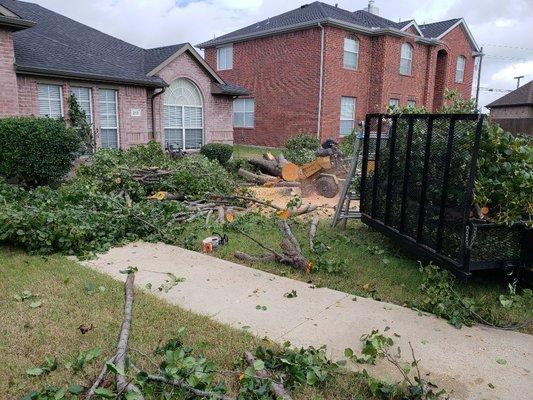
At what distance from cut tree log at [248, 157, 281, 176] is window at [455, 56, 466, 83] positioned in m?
22.8

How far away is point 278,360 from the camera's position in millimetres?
3287

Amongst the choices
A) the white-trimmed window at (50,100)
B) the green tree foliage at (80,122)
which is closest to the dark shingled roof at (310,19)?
the green tree foliage at (80,122)

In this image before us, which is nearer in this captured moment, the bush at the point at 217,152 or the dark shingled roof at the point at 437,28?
the bush at the point at 217,152

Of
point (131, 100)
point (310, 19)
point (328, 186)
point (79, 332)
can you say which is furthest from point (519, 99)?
point (79, 332)

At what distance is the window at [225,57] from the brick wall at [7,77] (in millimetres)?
16837

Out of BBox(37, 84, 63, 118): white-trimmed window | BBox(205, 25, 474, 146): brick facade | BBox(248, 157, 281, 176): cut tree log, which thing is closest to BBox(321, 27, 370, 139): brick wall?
BBox(205, 25, 474, 146): brick facade

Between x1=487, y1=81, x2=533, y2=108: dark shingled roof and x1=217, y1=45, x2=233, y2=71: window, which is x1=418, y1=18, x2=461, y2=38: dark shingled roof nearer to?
x1=487, y1=81, x2=533, y2=108: dark shingled roof

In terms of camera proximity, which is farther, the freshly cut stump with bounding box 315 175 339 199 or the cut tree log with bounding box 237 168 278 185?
the cut tree log with bounding box 237 168 278 185

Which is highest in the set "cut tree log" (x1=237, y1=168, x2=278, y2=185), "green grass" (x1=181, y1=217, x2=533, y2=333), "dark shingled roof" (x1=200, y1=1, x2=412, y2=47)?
"dark shingled roof" (x1=200, y1=1, x2=412, y2=47)

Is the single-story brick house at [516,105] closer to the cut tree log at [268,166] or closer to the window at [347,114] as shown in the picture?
the window at [347,114]

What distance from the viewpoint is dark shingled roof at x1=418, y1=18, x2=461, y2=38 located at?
1117 inches

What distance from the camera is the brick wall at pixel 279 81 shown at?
2322cm

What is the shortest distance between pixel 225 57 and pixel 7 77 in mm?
17457

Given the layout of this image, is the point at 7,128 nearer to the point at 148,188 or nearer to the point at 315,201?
the point at 148,188
